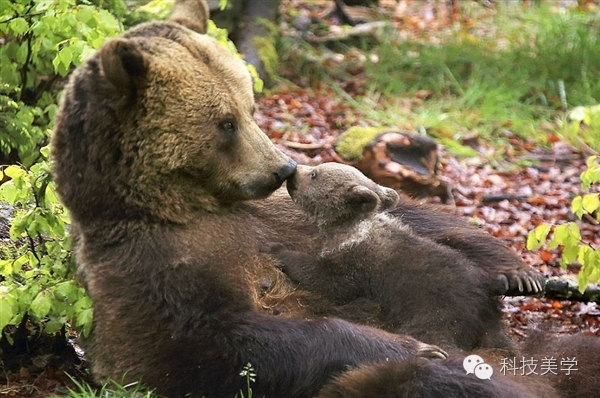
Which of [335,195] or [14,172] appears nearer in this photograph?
[14,172]

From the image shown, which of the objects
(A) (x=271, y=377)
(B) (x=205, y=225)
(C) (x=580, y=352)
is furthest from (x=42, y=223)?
(C) (x=580, y=352)

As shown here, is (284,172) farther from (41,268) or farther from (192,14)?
(41,268)

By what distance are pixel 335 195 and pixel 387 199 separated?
14.5 inches

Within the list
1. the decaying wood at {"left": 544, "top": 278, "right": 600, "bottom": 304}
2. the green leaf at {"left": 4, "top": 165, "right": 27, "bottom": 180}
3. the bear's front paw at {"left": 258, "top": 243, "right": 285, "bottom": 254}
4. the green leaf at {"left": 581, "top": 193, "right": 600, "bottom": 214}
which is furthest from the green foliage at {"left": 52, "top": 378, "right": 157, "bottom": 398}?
the decaying wood at {"left": 544, "top": 278, "right": 600, "bottom": 304}

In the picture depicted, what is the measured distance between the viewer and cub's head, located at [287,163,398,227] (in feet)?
19.4

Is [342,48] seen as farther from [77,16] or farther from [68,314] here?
[68,314]

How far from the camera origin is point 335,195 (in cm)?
602

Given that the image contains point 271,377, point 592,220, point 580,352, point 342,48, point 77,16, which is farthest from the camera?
point 342,48

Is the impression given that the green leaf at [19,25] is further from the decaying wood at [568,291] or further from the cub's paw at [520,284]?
the decaying wood at [568,291]

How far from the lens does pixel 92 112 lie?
4969mm

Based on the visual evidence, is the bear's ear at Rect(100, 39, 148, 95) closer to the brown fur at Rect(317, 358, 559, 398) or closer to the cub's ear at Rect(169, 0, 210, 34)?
the cub's ear at Rect(169, 0, 210, 34)

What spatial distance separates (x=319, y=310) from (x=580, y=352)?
5.26 feet

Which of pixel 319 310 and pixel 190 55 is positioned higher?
pixel 190 55

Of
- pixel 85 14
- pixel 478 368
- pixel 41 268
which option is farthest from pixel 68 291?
pixel 478 368
